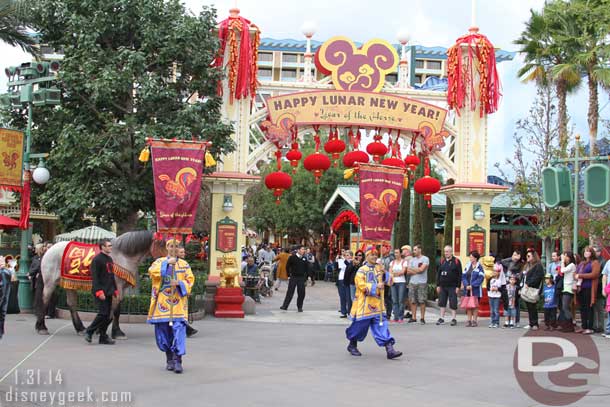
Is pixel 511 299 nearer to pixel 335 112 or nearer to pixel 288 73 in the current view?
pixel 335 112

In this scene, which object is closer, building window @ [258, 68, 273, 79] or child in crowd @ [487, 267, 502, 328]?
child in crowd @ [487, 267, 502, 328]

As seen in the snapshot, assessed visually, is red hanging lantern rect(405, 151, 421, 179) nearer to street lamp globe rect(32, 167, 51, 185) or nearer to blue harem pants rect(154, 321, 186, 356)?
street lamp globe rect(32, 167, 51, 185)

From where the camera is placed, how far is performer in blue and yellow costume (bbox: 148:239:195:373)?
30.6 feet

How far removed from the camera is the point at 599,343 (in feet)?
43.9

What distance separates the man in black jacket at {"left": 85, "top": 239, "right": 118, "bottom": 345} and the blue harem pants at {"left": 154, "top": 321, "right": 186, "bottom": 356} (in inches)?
95.6

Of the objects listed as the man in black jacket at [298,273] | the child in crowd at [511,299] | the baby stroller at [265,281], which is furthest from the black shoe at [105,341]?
the baby stroller at [265,281]

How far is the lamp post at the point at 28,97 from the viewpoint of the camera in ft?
49.4

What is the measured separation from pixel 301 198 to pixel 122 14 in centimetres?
2592

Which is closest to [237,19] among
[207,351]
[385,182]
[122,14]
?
[122,14]

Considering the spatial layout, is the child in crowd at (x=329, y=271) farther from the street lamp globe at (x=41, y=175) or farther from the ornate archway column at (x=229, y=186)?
the street lamp globe at (x=41, y=175)

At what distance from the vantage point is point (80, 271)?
1289 centimetres

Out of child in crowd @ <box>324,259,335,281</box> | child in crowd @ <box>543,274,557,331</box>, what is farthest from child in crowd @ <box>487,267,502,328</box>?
child in crowd @ <box>324,259,335,281</box>

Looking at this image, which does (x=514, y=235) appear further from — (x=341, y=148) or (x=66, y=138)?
(x=66, y=138)

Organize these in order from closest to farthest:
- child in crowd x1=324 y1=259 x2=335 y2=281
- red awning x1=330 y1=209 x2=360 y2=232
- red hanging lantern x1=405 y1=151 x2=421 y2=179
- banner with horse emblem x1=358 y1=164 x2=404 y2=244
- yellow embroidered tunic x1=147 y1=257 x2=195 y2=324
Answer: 1. yellow embroidered tunic x1=147 y1=257 x2=195 y2=324
2. banner with horse emblem x1=358 y1=164 x2=404 y2=244
3. red hanging lantern x1=405 y1=151 x2=421 y2=179
4. red awning x1=330 y1=209 x2=360 y2=232
5. child in crowd x1=324 y1=259 x2=335 y2=281
